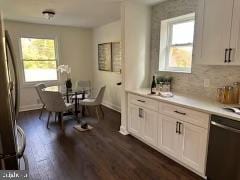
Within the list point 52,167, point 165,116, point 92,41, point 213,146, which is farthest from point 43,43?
point 213,146

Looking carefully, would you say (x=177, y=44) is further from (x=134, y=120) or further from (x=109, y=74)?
(x=109, y=74)

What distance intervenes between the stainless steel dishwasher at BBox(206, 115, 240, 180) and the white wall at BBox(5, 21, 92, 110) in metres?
4.52

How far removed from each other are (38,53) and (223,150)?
4.89 metres

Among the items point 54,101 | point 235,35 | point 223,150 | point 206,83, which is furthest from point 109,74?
point 223,150

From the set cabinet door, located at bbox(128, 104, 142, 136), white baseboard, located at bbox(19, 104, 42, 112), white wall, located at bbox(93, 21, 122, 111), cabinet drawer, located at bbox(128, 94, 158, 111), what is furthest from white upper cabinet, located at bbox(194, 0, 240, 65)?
white baseboard, located at bbox(19, 104, 42, 112)

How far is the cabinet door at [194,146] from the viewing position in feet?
6.54

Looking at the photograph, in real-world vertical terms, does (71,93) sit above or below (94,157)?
above

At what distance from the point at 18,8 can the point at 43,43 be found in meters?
1.69

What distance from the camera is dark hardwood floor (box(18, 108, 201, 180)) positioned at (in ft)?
7.09

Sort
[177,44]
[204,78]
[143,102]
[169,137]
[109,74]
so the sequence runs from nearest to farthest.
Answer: [169,137], [204,78], [143,102], [177,44], [109,74]

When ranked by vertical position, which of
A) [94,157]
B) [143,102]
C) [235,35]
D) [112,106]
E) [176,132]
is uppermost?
[235,35]

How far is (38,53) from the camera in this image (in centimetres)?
488

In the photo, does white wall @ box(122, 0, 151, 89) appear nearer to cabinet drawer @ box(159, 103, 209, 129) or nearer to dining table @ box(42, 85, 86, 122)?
cabinet drawer @ box(159, 103, 209, 129)

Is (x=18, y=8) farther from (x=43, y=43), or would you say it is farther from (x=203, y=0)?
(x=203, y=0)
